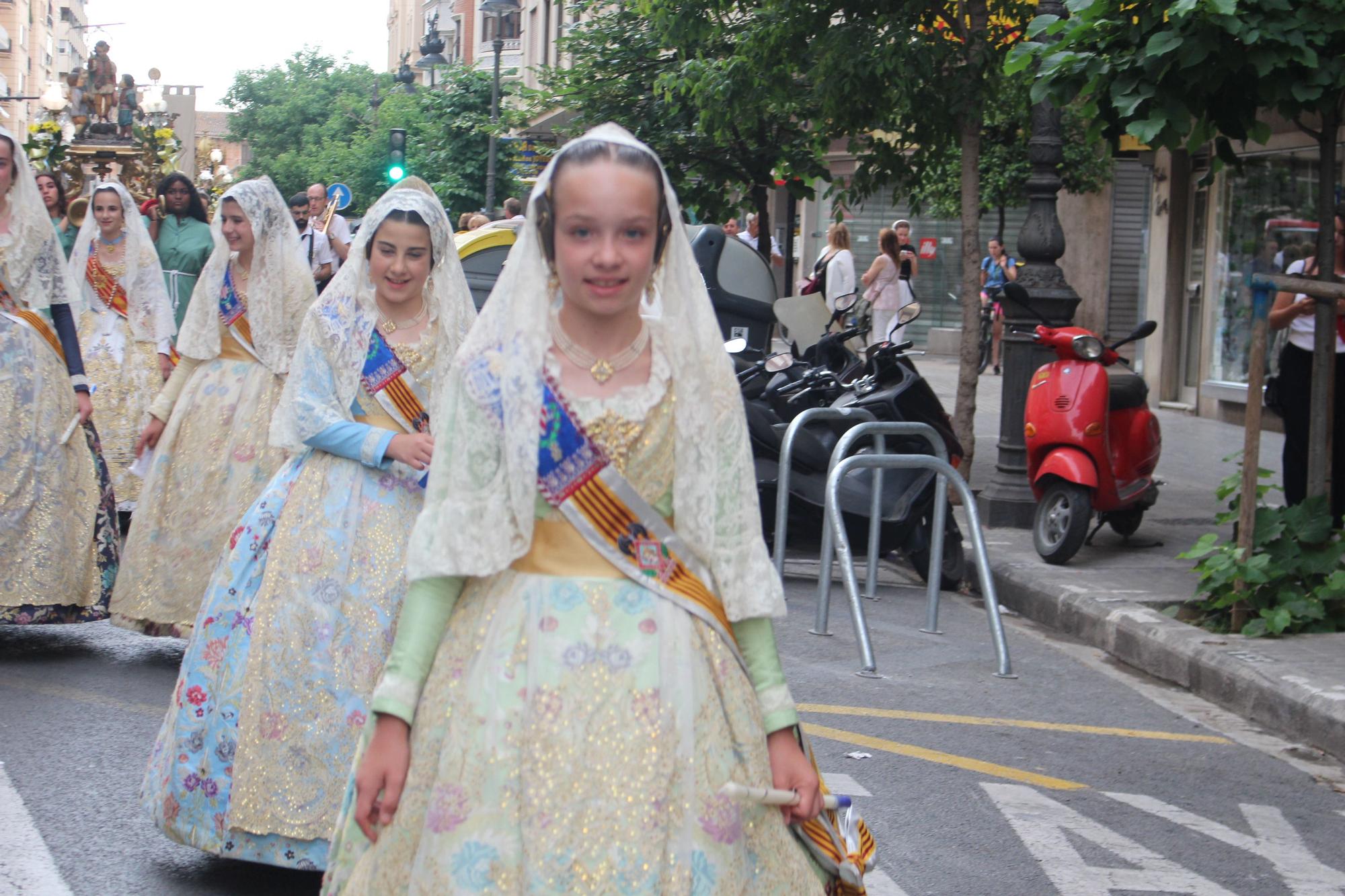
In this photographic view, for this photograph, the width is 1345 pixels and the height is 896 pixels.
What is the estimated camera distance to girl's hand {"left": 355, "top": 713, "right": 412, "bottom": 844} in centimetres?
253

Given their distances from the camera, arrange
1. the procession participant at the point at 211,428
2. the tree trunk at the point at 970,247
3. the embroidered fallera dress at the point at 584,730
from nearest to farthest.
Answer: the embroidered fallera dress at the point at 584,730 → the procession participant at the point at 211,428 → the tree trunk at the point at 970,247

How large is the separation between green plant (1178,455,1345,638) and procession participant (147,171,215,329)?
680 cm

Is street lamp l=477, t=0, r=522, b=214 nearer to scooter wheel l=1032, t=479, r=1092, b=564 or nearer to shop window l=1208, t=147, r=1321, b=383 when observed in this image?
shop window l=1208, t=147, r=1321, b=383

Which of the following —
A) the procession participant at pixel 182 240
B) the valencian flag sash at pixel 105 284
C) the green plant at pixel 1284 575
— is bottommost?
the green plant at pixel 1284 575

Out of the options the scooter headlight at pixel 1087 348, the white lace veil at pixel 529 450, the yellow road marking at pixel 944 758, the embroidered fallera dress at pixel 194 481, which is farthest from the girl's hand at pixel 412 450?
the scooter headlight at pixel 1087 348

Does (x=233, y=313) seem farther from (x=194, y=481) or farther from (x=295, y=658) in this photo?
(x=295, y=658)

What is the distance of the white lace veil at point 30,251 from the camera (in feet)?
22.3

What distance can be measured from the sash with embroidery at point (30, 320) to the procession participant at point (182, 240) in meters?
4.24

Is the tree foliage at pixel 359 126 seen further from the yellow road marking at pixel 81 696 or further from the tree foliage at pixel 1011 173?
the yellow road marking at pixel 81 696

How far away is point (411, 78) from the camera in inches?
1340

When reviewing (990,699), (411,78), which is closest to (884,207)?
(411,78)

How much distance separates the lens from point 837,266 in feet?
58.5

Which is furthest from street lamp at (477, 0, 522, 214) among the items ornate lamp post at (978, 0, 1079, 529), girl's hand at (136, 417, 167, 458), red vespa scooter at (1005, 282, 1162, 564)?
girl's hand at (136, 417, 167, 458)

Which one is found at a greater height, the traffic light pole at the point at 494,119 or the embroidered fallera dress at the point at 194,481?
the traffic light pole at the point at 494,119
